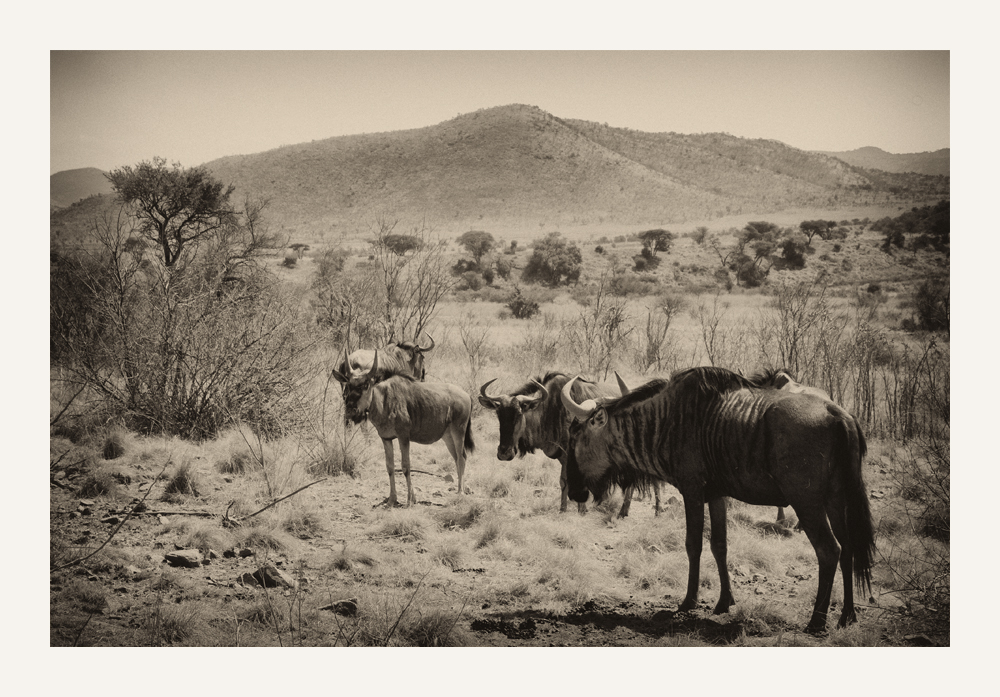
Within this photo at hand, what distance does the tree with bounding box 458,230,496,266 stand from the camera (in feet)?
16.7

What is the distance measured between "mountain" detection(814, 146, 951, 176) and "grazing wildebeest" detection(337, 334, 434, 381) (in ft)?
10.2

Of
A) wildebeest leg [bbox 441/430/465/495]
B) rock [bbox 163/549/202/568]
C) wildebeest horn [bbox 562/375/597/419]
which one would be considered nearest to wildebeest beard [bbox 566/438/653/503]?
wildebeest horn [bbox 562/375/597/419]

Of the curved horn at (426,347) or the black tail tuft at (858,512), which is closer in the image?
the black tail tuft at (858,512)

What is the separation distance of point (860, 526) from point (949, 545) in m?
0.95

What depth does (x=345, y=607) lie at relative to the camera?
437 centimetres

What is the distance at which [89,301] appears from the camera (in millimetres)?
4961

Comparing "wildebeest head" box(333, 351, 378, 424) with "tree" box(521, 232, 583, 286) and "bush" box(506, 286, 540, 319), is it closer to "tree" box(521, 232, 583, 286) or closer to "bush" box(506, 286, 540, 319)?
"bush" box(506, 286, 540, 319)

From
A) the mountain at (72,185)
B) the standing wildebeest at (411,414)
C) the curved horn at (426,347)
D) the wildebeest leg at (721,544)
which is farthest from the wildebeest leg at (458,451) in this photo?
the mountain at (72,185)

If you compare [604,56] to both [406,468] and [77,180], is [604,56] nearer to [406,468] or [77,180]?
[406,468]

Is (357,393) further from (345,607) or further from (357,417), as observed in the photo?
(345,607)

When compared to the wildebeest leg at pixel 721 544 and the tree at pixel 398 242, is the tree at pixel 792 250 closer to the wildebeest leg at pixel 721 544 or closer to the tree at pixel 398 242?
the wildebeest leg at pixel 721 544

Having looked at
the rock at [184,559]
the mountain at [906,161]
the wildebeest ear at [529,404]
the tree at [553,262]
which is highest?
the mountain at [906,161]

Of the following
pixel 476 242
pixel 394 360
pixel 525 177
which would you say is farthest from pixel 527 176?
pixel 394 360

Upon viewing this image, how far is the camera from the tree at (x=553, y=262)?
5047 millimetres
